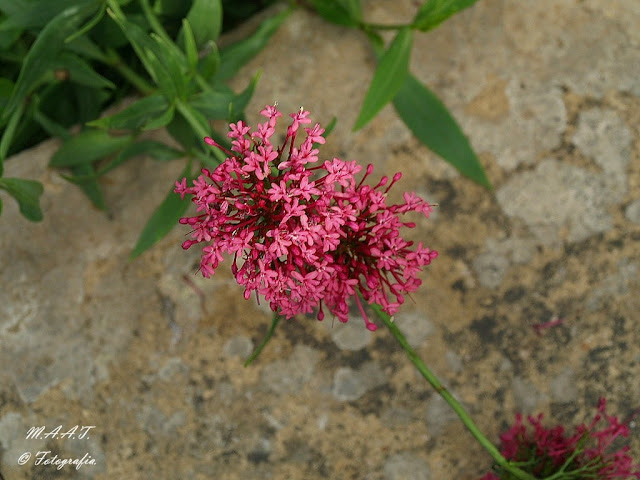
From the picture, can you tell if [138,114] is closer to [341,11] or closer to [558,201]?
[341,11]

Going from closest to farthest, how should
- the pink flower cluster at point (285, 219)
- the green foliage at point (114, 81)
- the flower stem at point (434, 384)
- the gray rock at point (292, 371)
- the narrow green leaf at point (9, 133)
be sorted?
the pink flower cluster at point (285, 219) → the flower stem at point (434, 384) → the green foliage at point (114, 81) → the narrow green leaf at point (9, 133) → the gray rock at point (292, 371)

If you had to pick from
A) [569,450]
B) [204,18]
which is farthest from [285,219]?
[569,450]

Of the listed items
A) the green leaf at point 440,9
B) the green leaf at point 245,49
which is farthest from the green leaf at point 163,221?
the green leaf at point 440,9

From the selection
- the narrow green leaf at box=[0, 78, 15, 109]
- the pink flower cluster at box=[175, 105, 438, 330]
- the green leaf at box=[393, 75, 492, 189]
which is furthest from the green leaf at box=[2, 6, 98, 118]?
the green leaf at box=[393, 75, 492, 189]

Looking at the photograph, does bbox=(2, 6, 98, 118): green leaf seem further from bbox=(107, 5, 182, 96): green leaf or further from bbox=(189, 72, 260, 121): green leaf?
bbox=(189, 72, 260, 121): green leaf

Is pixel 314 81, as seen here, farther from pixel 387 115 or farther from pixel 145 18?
pixel 145 18

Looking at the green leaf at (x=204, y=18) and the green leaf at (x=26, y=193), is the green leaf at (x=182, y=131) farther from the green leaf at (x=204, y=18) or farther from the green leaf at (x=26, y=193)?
the green leaf at (x=26, y=193)

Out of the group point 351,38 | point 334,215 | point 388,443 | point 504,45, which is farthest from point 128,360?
point 504,45
